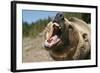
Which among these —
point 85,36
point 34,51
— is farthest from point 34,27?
point 85,36

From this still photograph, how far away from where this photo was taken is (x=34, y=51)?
1.75 meters

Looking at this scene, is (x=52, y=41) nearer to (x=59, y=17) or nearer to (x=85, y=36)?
(x=59, y=17)

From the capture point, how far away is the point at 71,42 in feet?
6.17

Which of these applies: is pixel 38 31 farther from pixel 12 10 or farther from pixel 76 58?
pixel 76 58

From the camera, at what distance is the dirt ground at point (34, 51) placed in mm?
1723

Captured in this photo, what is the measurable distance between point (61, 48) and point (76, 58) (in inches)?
6.9

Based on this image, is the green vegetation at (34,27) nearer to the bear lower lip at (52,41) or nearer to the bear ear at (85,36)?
the bear lower lip at (52,41)

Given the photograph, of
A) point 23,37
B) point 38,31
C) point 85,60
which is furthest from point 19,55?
point 85,60

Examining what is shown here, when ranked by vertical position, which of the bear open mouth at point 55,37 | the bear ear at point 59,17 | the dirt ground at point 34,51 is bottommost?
the dirt ground at point 34,51

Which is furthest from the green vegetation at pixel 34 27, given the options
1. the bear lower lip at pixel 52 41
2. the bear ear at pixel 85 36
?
the bear ear at pixel 85 36

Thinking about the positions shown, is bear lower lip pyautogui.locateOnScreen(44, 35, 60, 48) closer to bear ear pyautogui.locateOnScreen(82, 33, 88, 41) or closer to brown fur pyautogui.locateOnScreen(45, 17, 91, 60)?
brown fur pyautogui.locateOnScreen(45, 17, 91, 60)

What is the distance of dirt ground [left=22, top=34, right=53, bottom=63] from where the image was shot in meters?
1.72

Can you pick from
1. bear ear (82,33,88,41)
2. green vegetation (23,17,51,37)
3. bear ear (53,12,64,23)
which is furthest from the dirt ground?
bear ear (82,33,88,41)

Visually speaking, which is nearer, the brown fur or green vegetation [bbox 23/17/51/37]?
green vegetation [bbox 23/17/51/37]
